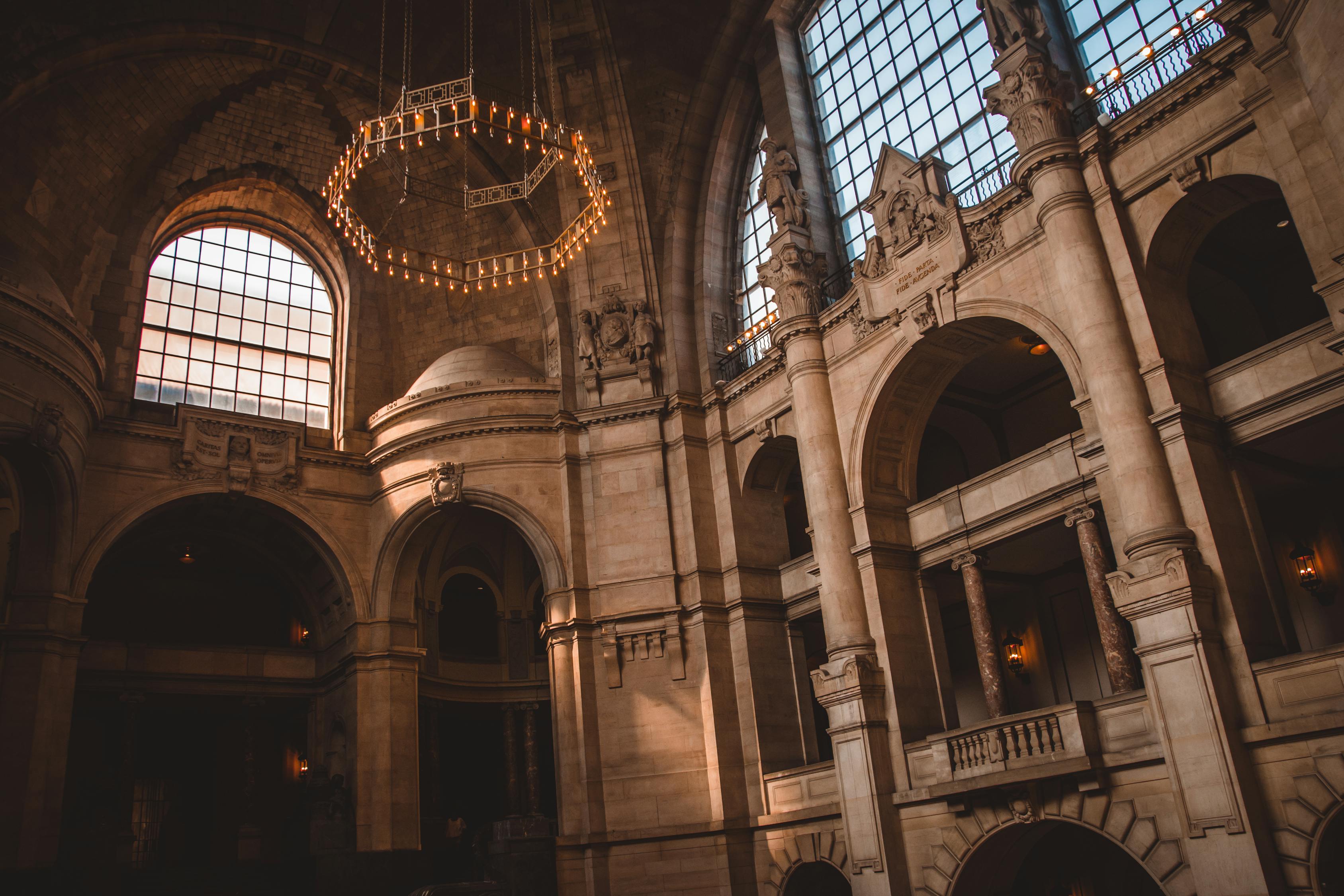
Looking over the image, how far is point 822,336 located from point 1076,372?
5394mm

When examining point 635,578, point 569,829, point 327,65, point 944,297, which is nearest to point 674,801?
point 569,829

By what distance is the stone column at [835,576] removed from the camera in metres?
15.6

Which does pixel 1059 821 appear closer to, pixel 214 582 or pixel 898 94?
pixel 898 94

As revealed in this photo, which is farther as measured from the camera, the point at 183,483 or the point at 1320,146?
the point at 183,483

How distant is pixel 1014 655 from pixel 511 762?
11231 mm

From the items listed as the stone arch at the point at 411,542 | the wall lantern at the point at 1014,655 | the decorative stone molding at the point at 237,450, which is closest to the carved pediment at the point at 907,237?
the wall lantern at the point at 1014,655

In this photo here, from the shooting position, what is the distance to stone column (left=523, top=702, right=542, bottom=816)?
2234cm

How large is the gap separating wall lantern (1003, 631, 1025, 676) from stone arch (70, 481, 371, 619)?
12862 millimetres

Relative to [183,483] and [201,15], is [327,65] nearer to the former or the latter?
[201,15]

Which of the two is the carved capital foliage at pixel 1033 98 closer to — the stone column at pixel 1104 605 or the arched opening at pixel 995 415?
the arched opening at pixel 995 415

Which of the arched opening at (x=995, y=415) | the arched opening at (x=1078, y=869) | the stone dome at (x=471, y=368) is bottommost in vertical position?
the arched opening at (x=1078, y=869)

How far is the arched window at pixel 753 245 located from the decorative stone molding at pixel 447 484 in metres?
6.89

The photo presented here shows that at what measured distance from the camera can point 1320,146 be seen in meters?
11.9

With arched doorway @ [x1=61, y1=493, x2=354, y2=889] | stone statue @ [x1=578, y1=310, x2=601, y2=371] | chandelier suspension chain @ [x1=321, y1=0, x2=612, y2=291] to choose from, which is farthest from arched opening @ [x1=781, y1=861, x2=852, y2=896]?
chandelier suspension chain @ [x1=321, y1=0, x2=612, y2=291]
